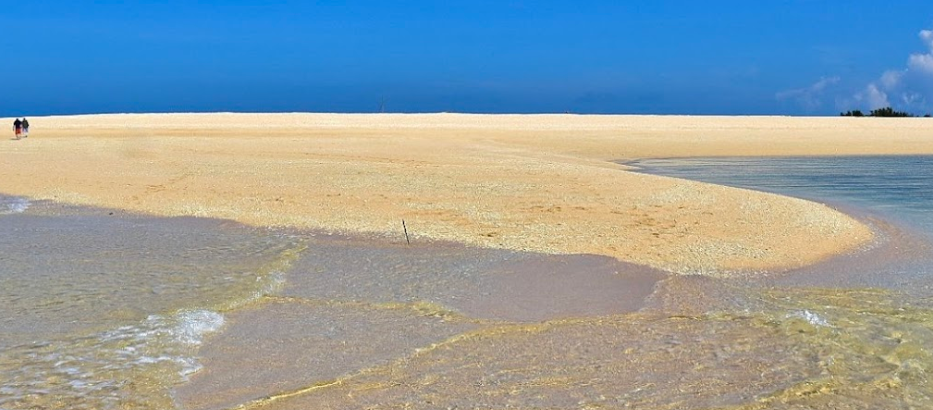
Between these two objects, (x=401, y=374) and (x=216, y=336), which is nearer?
(x=401, y=374)

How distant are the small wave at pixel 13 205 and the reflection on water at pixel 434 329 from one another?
324 cm

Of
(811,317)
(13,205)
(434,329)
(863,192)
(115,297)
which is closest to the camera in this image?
(434,329)

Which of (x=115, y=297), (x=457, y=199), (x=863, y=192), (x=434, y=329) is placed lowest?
(x=434, y=329)

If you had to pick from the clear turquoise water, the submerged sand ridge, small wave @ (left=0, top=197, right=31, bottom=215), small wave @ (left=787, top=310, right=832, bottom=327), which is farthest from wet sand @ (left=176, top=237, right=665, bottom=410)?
small wave @ (left=0, top=197, right=31, bottom=215)

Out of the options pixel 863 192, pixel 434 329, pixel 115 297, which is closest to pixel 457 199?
pixel 115 297

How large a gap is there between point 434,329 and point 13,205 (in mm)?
10401

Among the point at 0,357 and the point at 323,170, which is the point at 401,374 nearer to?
the point at 0,357

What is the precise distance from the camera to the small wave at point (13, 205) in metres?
13.4

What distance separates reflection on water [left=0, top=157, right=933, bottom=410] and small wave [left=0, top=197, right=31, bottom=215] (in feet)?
10.6

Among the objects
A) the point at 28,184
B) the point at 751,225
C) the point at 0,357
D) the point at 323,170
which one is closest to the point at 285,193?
the point at 323,170

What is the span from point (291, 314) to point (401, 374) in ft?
6.06

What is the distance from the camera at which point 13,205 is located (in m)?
14.2

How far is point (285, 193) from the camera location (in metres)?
15.0

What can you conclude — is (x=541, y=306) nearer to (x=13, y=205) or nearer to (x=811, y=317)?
→ (x=811, y=317)
